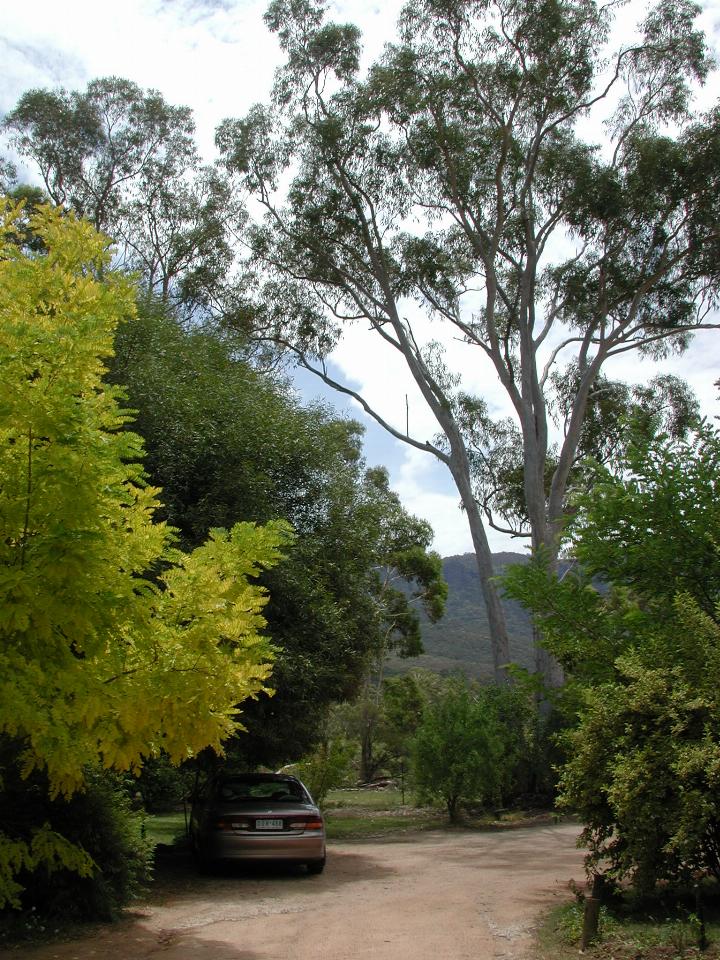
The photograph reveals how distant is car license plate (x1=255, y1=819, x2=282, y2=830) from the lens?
35.6 ft

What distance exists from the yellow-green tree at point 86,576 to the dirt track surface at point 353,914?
1742mm

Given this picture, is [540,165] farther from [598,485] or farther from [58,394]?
A: [58,394]

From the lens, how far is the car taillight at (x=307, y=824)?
10961 millimetres

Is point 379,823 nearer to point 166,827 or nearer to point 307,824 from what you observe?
point 166,827

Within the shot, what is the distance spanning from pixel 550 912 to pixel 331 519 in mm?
7324

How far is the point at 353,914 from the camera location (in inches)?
333

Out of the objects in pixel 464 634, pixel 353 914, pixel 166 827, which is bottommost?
pixel 166 827

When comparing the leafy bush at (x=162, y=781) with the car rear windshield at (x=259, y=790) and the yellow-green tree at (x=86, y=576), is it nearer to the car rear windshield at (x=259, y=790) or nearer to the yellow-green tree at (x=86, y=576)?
the car rear windshield at (x=259, y=790)

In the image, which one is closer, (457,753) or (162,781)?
(162,781)

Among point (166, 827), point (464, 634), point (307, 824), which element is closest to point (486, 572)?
point (166, 827)

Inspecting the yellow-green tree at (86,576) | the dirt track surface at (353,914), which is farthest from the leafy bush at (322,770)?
the yellow-green tree at (86,576)

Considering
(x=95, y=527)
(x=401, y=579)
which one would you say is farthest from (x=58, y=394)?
(x=401, y=579)

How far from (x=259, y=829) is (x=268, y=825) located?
0.12 m

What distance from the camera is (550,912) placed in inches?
325
